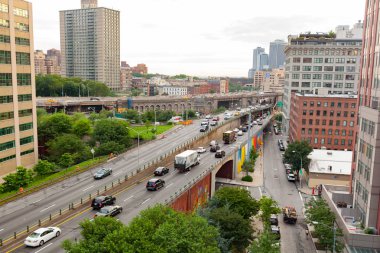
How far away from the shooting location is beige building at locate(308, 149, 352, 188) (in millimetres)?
69562

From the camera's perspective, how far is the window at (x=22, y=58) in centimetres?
6169

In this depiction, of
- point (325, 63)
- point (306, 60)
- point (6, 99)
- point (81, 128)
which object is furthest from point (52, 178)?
point (325, 63)

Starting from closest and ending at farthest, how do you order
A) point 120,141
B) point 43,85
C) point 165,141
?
point 120,141 → point 165,141 → point 43,85

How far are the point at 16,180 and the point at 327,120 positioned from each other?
76.3 m

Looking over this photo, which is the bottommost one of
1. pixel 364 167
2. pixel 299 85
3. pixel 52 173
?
pixel 52 173

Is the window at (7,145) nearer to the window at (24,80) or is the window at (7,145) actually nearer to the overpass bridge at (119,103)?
the window at (24,80)

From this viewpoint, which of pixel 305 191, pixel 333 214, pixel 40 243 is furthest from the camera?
pixel 305 191

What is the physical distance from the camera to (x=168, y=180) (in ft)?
180

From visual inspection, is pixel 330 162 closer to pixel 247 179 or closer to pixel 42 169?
pixel 247 179

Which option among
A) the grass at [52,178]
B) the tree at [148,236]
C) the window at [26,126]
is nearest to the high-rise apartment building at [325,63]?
the grass at [52,178]

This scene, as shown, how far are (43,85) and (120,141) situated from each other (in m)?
117

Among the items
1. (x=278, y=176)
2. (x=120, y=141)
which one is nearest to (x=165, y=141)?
(x=120, y=141)

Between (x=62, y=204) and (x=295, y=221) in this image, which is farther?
(x=295, y=221)

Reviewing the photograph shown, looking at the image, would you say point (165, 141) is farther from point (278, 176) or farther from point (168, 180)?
point (168, 180)
